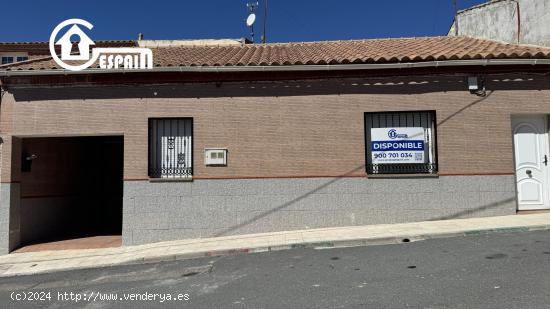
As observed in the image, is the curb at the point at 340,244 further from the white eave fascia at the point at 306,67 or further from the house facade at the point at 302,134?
the white eave fascia at the point at 306,67

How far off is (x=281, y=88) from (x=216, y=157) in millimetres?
2154

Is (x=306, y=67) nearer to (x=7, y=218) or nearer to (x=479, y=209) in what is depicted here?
(x=479, y=209)

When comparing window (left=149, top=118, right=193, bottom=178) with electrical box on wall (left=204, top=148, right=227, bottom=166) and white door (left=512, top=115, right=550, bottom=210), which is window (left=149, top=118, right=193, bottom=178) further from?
white door (left=512, top=115, right=550, bottom=210)

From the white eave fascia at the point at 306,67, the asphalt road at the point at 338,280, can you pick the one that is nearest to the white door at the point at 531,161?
the white eave fascia at the point at 306,67

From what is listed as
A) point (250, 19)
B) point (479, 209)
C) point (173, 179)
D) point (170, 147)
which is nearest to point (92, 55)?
point (170, 147)

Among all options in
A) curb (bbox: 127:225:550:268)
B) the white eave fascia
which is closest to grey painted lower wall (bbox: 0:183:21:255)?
the white eave fascia

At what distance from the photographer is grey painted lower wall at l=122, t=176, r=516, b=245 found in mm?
9500

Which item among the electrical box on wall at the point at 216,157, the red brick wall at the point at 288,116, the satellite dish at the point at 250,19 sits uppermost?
the satellite dish at the point at 250,19

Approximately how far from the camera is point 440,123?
963cm

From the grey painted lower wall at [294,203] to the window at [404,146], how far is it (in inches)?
13.9

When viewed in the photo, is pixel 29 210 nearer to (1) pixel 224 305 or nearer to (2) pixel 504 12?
(1) pixel 224 305

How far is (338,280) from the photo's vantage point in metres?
5.72

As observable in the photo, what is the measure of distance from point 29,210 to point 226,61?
622cm

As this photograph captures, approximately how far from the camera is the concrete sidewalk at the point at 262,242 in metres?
7.99
